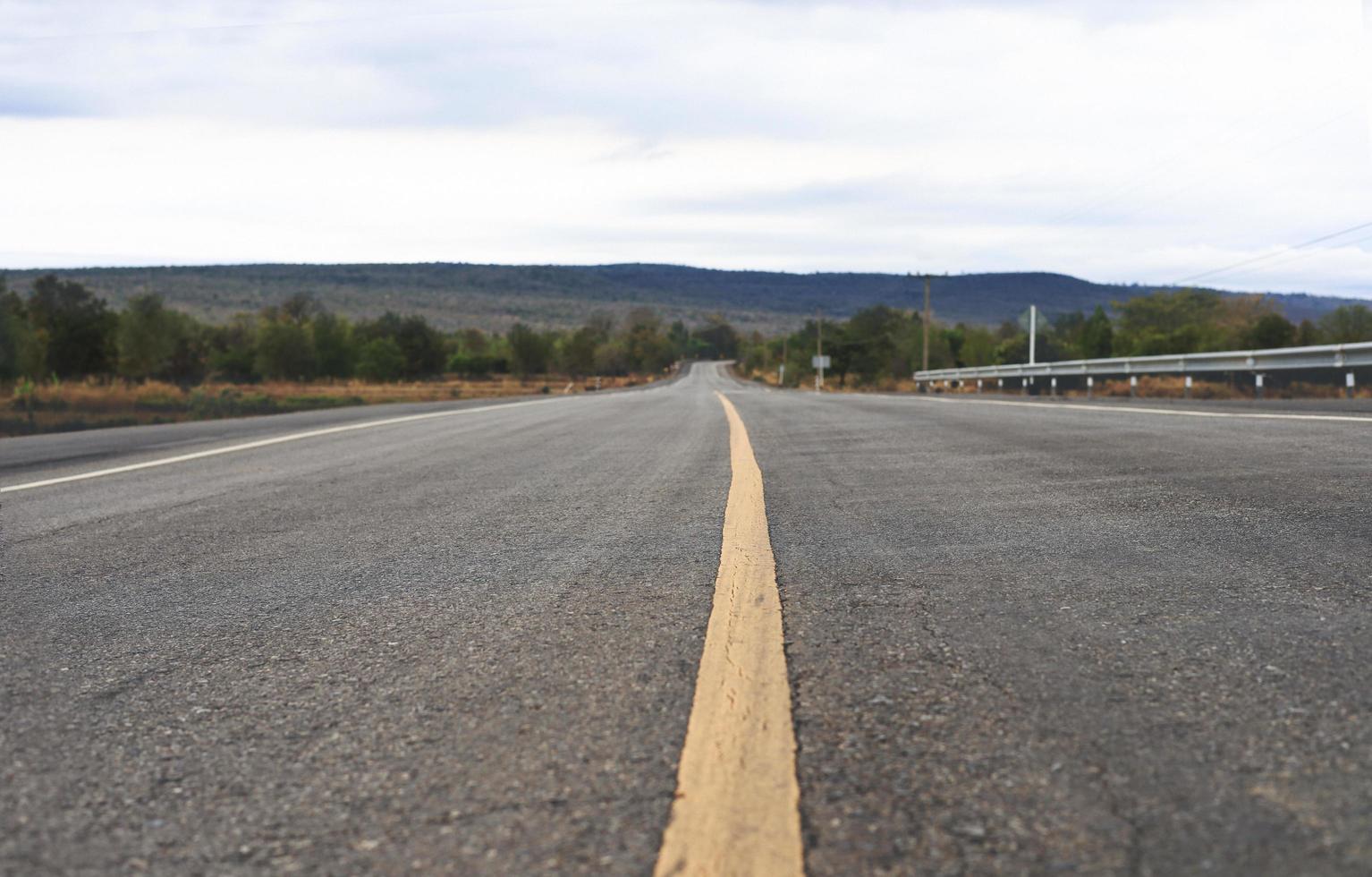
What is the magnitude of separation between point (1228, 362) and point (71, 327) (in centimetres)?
6886

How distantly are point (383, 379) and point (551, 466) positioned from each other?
96245mm

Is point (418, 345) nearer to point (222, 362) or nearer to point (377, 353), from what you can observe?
point (377, 353)

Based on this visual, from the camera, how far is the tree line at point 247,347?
66.6 metres

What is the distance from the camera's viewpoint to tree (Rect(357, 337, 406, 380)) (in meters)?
99.4

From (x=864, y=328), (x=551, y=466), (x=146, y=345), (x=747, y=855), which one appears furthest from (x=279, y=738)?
(x=864, y=328)

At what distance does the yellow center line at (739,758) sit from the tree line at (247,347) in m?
41.3

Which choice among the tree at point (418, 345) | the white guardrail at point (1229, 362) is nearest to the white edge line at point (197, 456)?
the white guardrail at point (1229, 362)

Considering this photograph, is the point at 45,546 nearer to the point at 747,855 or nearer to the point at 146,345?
the point at 747,855

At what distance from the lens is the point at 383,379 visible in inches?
3912

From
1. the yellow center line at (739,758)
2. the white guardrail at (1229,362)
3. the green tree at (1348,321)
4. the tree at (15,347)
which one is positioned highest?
the green tree at (1348,321)

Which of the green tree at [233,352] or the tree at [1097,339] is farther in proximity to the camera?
the tree at [1097,339]

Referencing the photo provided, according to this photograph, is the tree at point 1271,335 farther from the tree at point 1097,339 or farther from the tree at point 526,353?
the tree at point 526,353

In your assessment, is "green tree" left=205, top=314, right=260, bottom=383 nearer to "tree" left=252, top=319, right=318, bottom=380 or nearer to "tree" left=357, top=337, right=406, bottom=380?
"tree" left=252, top=319, right=318, bottom=380

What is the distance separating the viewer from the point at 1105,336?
113 metres
